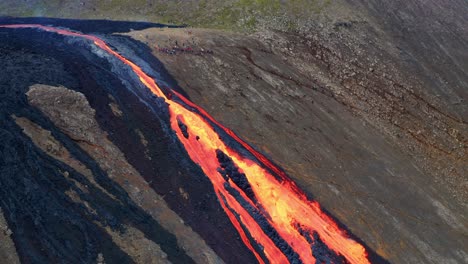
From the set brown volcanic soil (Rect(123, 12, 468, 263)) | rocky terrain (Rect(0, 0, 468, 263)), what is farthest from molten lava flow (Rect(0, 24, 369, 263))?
brown volcanic soil (Rect(123, 12, 468, 263))

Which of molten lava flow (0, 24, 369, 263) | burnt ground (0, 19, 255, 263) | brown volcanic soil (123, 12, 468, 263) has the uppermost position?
brown volcanic soil (123, 12, 468, 263)

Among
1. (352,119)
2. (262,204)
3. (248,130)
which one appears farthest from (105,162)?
(352,119)

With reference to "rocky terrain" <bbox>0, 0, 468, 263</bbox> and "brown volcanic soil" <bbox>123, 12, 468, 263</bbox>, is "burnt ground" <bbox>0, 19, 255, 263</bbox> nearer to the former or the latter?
"rocky terrain" <bbox>0, 0, 468, 263</bbox>

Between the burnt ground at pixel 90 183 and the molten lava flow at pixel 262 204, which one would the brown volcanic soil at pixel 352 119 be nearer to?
the molten lava flow at pixel 262 204

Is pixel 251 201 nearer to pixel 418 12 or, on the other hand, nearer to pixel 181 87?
pixel 181 87

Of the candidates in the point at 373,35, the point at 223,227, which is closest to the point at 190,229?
the point at 223,227

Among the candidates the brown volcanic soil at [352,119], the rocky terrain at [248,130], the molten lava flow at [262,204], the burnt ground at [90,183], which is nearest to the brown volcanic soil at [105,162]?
the rocky terrain at [248,130]

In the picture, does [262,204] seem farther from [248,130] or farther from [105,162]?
[105,162]
